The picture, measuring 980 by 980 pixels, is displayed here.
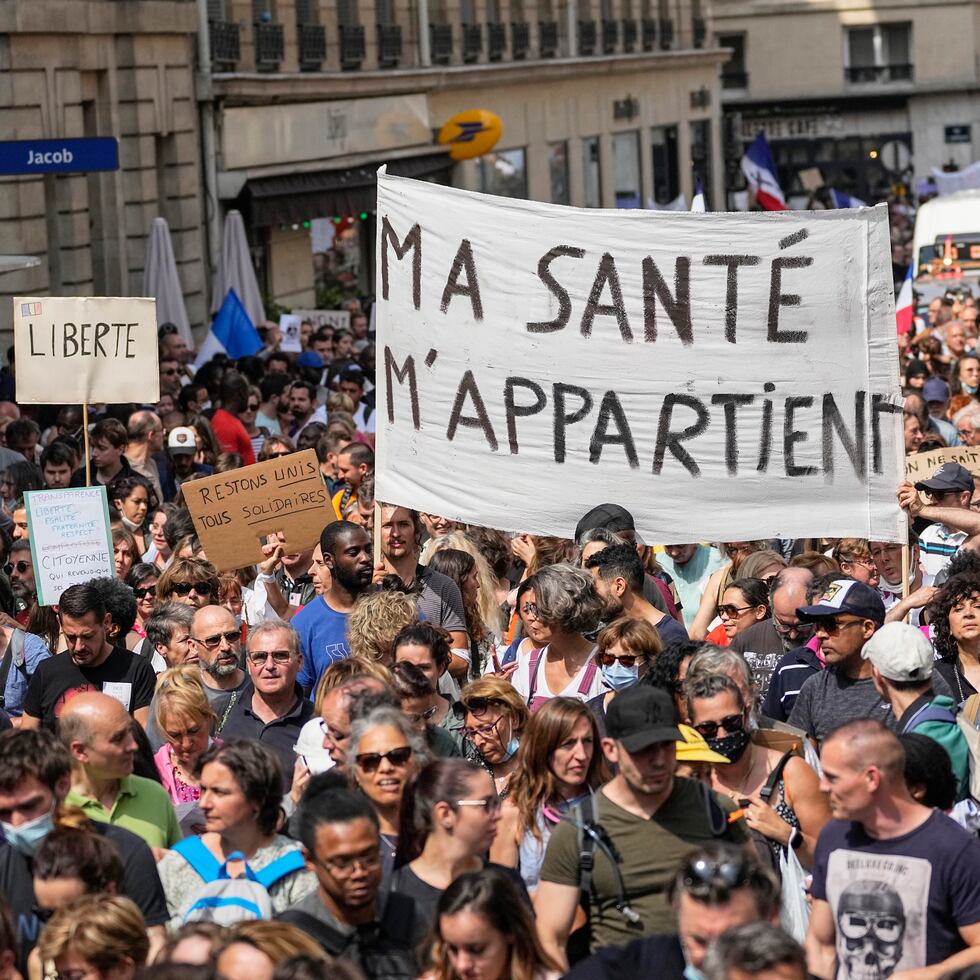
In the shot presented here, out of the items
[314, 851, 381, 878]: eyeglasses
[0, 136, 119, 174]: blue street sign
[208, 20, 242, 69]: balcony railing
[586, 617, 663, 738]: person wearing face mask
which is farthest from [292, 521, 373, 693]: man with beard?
[208, 20, 242, 69]: balcony railing

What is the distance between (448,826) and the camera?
584cm

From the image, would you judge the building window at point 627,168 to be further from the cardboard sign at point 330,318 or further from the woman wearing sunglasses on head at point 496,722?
the woman wearing sunglasses on head at point 496,722

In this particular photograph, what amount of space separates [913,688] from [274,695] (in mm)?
2236

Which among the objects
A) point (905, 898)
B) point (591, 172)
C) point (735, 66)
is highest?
point (735, 66)

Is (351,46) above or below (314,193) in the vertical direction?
above

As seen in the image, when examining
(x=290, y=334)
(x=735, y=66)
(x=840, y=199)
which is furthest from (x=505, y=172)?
(x=735, y=66)

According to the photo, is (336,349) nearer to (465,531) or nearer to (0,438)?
(0,438)

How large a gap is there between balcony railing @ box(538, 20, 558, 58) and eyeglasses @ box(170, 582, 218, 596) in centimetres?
3518

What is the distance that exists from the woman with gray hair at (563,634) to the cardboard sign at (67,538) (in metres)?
2.82

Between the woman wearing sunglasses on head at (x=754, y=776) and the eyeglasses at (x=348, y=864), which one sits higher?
the eyeglasses at (x=348, y=864)

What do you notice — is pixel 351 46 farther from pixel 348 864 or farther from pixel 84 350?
pixel 348 864

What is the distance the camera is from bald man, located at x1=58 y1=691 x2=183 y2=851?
265 inches

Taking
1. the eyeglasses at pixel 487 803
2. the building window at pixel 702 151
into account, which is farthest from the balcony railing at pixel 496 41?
the eyeglasses at pixel 487 803

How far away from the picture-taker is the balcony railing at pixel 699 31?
179 feet
